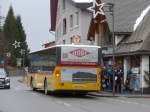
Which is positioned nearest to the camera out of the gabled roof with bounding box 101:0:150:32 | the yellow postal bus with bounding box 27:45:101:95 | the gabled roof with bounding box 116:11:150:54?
the yellow postal bus with bounding box 27:45:101:95

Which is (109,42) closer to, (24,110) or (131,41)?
(131,41)

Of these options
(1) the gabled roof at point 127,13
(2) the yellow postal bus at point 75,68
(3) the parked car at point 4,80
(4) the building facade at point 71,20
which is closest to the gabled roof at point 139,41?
(1) the gabled roof at point 127,13

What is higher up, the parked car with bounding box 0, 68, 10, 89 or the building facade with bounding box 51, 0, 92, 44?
the building facade with bounding box 51, 0, 92, 44

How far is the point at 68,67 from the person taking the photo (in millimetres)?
30859

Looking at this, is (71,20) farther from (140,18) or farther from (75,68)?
(75,68)

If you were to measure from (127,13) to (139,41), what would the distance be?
22.9 feet

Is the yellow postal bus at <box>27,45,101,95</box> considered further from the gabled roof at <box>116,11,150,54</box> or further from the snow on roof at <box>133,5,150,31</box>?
the snow on roof at <box>133,5,150,31</box>

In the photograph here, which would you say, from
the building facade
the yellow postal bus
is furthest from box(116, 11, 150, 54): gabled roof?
the building facade

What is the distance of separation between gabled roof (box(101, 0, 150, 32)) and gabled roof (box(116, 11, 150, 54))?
131 cm

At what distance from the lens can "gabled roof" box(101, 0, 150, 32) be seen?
1663 inches

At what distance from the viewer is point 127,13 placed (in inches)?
1756

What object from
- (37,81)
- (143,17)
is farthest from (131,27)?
(37,81)

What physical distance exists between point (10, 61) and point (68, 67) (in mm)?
92087

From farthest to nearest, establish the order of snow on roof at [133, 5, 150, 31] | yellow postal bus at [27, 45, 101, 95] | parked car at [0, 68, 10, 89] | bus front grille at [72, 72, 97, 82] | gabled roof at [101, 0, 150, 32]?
1. gabled roof at [101, 0, 150, 32]
2. parked car at [0, 68, 10, 89]
3. snow on roof at [133, 5, 150, 31]
4. bus front grille at [72, 72, 97, 82]
5. yellow postal bus at [27, 45, 101, 95]
